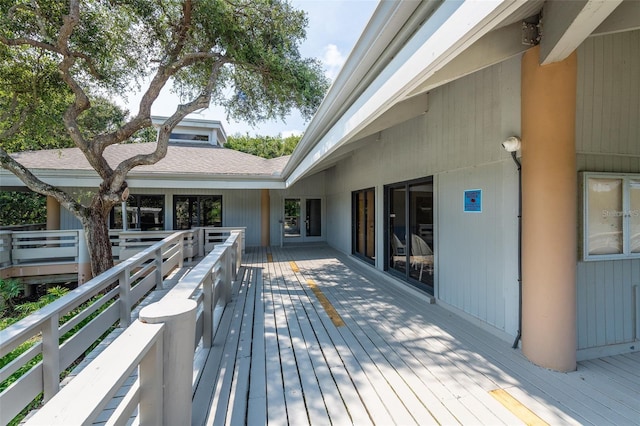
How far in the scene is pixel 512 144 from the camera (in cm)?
296

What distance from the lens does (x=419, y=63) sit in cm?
186

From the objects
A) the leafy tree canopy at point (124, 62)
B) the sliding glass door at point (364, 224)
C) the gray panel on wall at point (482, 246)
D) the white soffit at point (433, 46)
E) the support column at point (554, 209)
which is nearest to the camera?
the white soffit at point (433, 46)

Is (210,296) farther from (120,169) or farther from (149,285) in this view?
(120,169)

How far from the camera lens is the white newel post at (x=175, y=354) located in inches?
60.5

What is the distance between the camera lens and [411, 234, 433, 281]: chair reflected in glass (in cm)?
497

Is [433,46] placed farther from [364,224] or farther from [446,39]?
[364,224]

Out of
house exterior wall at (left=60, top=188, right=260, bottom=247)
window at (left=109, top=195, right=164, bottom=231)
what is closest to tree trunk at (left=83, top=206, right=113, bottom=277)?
window at (left=109, top=195, right=164, bottom=231)

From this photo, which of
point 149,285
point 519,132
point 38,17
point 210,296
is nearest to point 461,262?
point 519,132

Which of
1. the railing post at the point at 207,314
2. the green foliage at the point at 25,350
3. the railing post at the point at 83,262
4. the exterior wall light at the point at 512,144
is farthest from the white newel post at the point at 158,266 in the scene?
the exterior wall light at the point at 512,144

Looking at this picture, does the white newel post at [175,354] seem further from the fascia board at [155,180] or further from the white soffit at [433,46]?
the fascia board at [155,180]

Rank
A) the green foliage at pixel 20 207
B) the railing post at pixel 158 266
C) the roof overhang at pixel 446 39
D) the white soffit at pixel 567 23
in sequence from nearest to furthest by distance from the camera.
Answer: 1. the roof overhang at pixel 446 39
2. the white soffit at pixel 567 23
3. the railing post at pixel 158 266
4. the green foliage at pixel 20 207

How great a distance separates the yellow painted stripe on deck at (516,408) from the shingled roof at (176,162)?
8355 millimetres

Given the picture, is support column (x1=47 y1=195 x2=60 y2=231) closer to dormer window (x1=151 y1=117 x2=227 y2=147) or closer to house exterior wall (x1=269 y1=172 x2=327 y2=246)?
dormer window (x1=151 y1=117 x2=227 y2=147)

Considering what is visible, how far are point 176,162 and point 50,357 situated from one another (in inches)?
361
